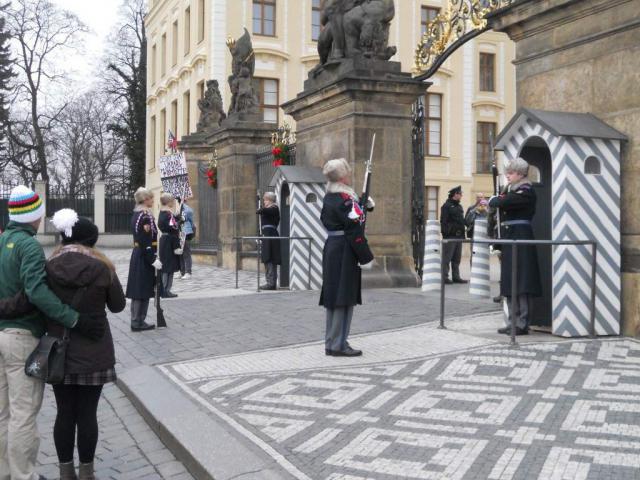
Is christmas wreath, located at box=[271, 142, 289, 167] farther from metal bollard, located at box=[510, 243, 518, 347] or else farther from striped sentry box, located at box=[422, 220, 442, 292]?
metal bollard, located at box=[510, 243, 518, 347]

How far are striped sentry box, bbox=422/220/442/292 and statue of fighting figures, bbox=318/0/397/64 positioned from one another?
3.07 m

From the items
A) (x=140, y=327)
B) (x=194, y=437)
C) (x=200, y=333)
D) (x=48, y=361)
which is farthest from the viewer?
(x=140, y=327)

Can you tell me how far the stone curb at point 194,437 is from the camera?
166 inches

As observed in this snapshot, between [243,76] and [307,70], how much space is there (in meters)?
12.4

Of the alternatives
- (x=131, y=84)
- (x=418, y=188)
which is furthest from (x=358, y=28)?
(x=131, y=84)

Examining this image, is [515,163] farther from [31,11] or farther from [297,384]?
[31,11]

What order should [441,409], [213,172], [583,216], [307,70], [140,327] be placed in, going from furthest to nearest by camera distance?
[307,70] → [213,172] → [140,327] → [583,216] → [441,409]

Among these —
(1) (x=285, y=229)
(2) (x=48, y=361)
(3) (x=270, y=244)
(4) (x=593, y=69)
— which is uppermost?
(4) (x=593, y=69)

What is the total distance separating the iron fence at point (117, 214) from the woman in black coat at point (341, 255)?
34.0 meters

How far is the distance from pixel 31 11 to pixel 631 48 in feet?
138

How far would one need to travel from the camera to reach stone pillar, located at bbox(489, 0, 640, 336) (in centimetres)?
805

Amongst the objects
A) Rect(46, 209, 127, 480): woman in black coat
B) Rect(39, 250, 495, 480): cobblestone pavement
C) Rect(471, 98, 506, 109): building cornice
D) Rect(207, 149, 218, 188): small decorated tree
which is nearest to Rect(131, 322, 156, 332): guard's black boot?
Rect(39, 250, 495, 480): cobblestone pavement

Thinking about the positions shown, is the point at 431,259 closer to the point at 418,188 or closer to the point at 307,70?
the point at 418,188

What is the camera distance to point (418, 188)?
14.2 metres
